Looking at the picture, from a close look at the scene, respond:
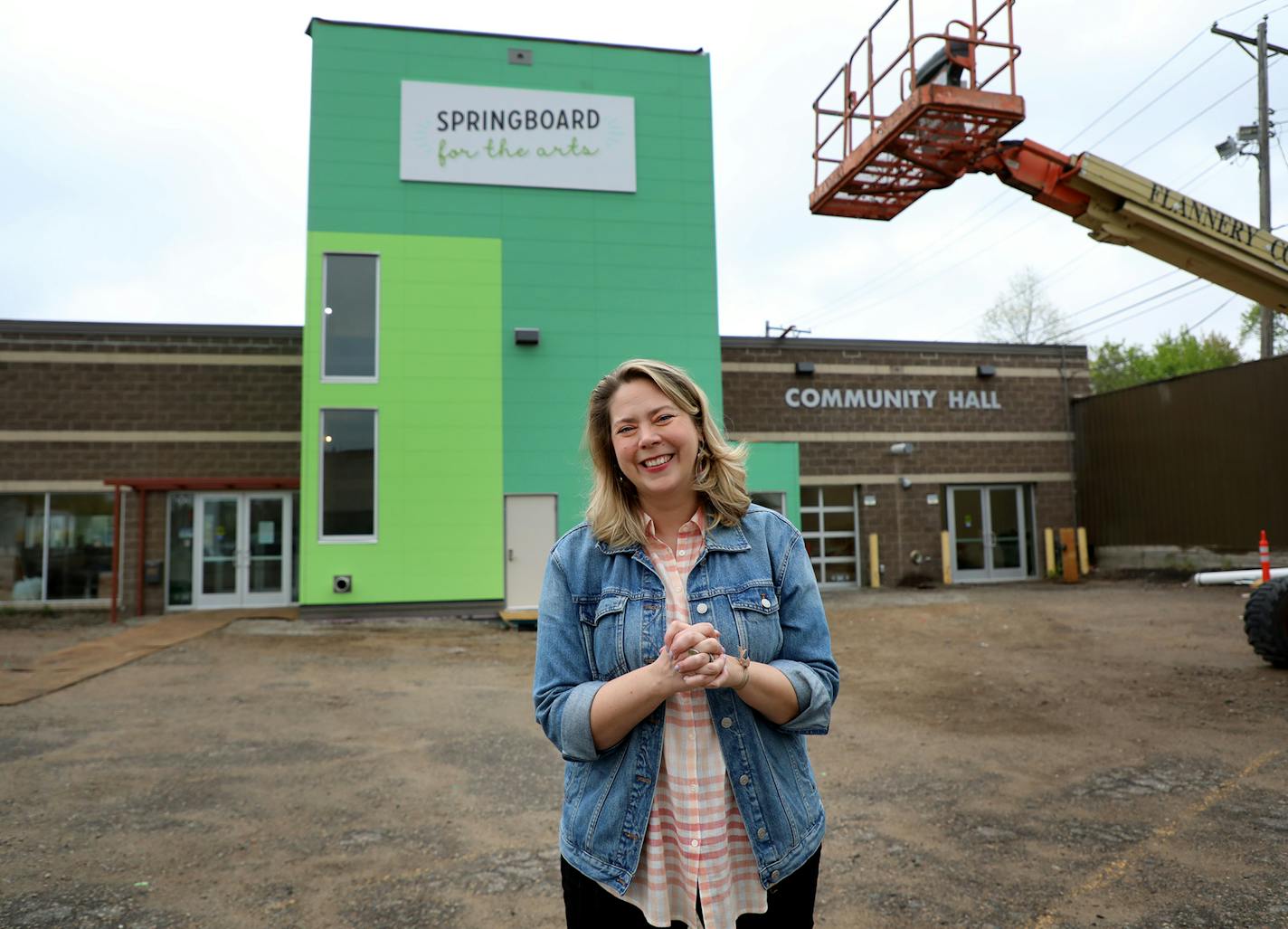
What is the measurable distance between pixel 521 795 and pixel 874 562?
1453 cm

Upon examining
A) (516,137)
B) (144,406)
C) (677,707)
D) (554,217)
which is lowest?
(677,707)

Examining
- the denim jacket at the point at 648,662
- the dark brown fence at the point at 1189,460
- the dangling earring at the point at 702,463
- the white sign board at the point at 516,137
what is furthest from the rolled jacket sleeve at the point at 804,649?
the dark brown fence at the point at 1189,460

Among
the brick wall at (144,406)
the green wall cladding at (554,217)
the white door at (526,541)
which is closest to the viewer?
the green wall cladding at (554,217)

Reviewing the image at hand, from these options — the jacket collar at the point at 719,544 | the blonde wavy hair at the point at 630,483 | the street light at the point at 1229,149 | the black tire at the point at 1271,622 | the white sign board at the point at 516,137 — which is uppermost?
the street light at the point at 1229,149

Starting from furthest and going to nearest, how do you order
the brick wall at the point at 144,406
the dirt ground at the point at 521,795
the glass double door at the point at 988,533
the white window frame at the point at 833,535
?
1. the glass double door at the point at 988,533
2. the white window frame at the point at 833,535
3. the brick wall at the point at 144,406
4. the dirt ground at the point at 521,795

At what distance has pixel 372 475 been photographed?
14422 millimetres

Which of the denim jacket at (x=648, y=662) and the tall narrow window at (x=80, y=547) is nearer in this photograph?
the denim jacket at (x=648, y=662)

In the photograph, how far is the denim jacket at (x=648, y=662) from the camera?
183 centimetres

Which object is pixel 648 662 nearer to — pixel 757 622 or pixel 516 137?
pixel 757 622

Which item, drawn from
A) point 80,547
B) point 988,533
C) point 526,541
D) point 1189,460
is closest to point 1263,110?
point 1189,460

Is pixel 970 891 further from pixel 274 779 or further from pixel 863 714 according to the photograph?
pixel 274 779

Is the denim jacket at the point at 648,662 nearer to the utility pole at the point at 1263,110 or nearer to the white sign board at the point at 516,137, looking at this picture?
the white sign board at the point at 516,137

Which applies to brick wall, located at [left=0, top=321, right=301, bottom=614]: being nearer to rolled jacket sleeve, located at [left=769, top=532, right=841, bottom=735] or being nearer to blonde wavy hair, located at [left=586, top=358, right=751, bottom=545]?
blonde wavy hair, located at [left=586, top=358, right=751, bottom=545]

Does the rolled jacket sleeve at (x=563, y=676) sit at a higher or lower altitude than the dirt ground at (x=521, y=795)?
higher
